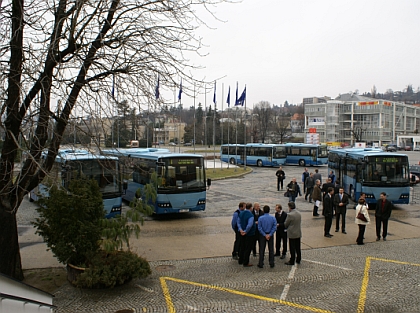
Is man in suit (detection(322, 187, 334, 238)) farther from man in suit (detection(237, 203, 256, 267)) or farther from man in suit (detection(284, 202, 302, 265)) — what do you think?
man in suit (detection(237, 203, 256, 267))

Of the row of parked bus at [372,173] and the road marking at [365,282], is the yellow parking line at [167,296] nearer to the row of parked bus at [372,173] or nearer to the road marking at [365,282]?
the road marking at [365,282]

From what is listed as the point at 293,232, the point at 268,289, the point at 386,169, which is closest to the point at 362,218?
the point at 293,232

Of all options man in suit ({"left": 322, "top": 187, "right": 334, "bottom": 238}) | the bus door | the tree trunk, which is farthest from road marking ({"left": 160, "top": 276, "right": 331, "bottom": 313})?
the bus door

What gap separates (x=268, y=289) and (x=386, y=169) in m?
12.6

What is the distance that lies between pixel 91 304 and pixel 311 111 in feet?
341

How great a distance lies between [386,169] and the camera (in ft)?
62.9

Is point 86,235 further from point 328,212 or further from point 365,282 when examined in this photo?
point 328,212

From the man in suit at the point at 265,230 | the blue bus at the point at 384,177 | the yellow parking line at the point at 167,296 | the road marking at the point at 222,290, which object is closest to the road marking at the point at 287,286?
the road marking at the point at 222,290

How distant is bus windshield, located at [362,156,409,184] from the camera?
62.5ft

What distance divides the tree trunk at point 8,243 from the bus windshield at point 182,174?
7.51 metres

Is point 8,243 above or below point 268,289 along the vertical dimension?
above

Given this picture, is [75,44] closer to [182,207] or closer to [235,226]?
[235,226]

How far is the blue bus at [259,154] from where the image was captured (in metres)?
47.8

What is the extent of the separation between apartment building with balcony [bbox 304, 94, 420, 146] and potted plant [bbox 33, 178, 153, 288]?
3783 inches
